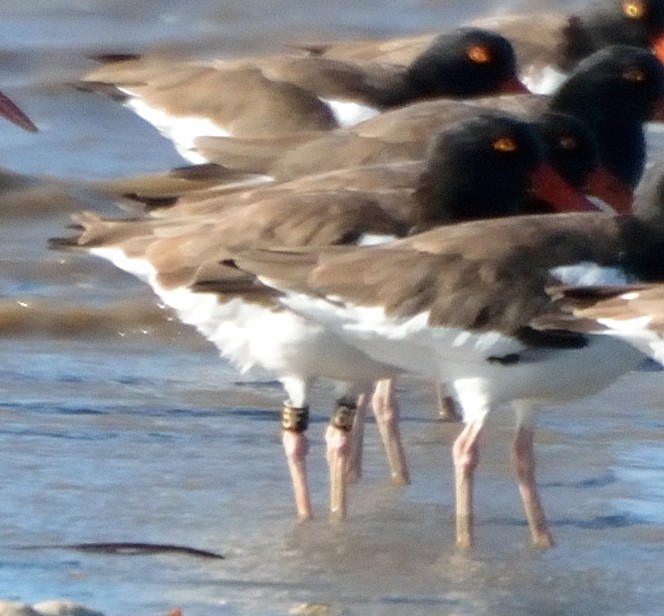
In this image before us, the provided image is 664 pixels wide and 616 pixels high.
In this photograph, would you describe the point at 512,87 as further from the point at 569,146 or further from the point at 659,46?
the point at 569,146

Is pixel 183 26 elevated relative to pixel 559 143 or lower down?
lower down

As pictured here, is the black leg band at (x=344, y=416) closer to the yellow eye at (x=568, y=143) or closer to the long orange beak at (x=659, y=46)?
the yellow eye at (x=568, y=143)

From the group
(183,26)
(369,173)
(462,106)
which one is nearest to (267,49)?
(183,26)

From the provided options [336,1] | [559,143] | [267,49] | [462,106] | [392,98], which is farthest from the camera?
[336,1]

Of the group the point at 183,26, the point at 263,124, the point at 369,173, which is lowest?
the point at 183,26

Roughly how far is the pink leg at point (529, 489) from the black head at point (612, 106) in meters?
1.90

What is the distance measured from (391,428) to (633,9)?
177 inches

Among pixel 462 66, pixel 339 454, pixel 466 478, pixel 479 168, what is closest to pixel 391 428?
pixel 339 454

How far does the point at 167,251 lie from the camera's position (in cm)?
599

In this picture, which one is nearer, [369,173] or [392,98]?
[369,173]

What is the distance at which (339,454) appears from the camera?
6.02 meters

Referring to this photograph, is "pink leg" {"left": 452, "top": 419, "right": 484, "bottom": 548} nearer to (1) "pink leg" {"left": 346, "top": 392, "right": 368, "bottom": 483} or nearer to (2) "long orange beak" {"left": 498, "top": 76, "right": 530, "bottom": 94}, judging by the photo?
(1) "pink leg" {"left": 346, "top": 392, "right": 368, "bottom": 483}

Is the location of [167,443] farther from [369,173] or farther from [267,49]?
[267,49]

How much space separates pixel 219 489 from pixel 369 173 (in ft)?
3.45
